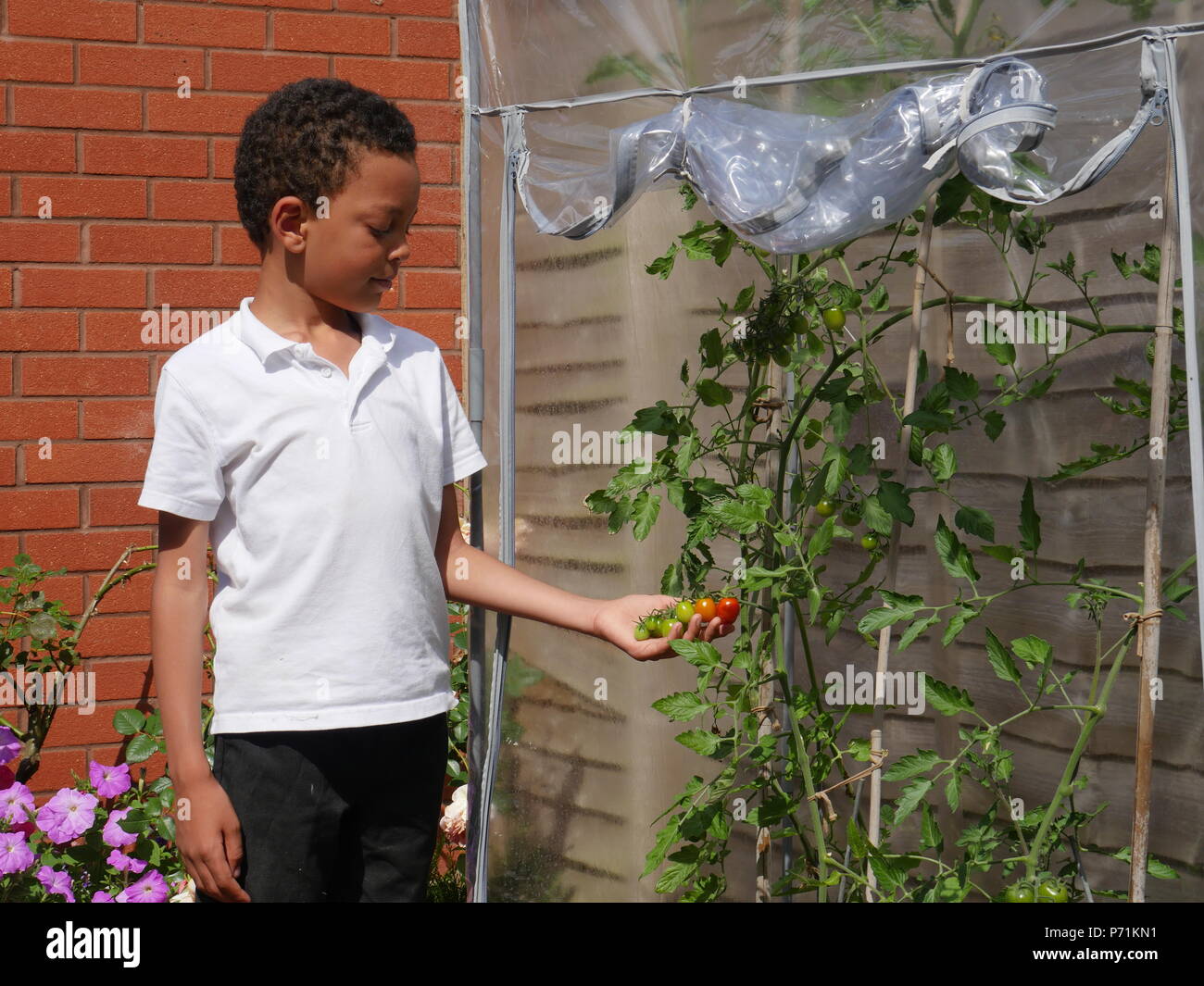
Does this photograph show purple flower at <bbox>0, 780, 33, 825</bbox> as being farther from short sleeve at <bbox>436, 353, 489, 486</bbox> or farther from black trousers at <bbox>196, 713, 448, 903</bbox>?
short sleeve at <bbox>436, 353, 489, 486</bbox>

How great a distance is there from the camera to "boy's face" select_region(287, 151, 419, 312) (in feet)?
5.29

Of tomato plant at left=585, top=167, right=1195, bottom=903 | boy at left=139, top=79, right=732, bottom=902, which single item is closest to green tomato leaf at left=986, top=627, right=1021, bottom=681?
tomato plant at left=585, top=167, right=1195, bottom=903

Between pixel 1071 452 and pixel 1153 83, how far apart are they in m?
0.70

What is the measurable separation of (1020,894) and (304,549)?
1.14m

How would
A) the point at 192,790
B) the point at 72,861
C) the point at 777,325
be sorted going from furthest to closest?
the point at 72,861 < the point at 777,325 < the point at 192,790

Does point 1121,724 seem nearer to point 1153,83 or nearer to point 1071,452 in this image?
point 1071,452

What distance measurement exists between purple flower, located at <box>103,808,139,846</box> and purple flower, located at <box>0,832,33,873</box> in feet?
0.52

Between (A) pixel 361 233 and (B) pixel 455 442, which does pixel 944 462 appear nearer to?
(B) pixel 455 442

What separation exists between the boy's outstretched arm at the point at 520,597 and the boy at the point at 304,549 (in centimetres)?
10

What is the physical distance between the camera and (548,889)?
2.24 m

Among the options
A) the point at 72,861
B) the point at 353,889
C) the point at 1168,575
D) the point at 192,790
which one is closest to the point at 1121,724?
the point at 1168,575

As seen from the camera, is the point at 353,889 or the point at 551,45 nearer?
the point at 353,889

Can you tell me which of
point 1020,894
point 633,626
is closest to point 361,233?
point 633,626

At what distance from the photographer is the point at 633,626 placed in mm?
1798
